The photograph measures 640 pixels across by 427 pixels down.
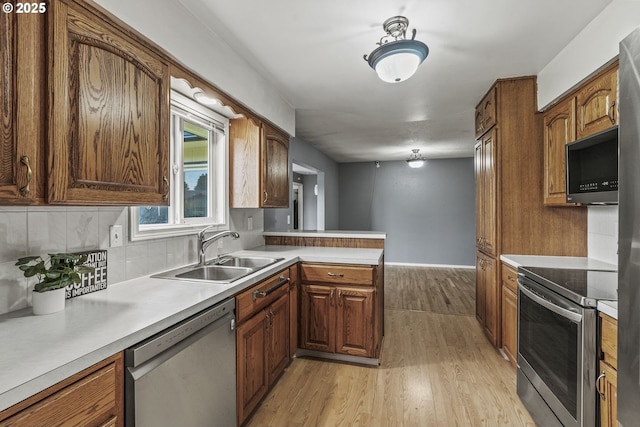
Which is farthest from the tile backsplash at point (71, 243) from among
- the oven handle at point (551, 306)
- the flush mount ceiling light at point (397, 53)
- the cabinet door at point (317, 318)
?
the oven handle at point (551, 306)

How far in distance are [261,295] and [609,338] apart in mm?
1689

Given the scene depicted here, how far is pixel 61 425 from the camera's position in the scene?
31.3 inches

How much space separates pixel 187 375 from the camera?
1253 millimetres

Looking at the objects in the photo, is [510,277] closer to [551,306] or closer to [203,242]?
[551,306]

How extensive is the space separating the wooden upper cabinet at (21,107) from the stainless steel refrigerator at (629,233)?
1.78 metres

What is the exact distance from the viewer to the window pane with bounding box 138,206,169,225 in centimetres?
191

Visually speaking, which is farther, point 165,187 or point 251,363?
point 251,363

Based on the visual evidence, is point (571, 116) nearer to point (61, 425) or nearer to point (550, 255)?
point (550, 255)

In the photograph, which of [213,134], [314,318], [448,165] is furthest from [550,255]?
[448,165]

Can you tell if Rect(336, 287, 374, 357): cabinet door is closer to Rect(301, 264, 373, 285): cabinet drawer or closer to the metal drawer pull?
Rect(301, 264, 373, 285): cabinet drawer

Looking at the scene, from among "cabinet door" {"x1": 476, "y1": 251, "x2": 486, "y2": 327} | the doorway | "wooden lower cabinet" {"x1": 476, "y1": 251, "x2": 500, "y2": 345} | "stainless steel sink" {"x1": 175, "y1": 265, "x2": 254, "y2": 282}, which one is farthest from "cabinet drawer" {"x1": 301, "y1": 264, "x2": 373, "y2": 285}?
the doorway

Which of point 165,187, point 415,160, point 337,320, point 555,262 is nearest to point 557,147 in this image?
point 555,262

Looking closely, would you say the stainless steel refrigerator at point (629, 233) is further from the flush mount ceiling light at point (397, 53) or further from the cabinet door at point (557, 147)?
the cabinet door at point (557, 147)

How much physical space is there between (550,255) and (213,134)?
9.95ft
